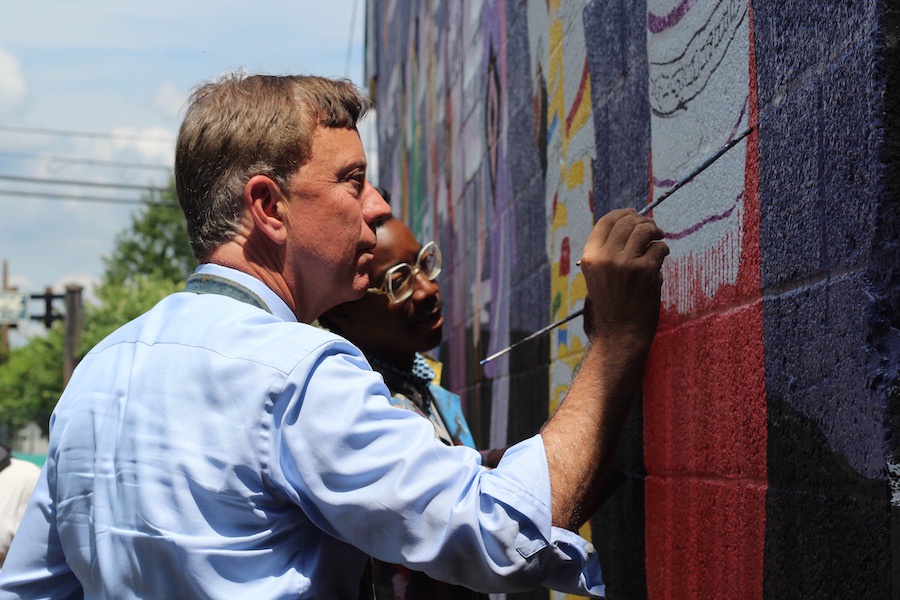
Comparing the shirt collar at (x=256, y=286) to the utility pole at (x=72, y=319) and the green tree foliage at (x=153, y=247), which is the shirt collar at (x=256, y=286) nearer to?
the utility pole at (x=72, y=319)

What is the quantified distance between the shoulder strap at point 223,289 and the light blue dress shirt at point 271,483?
68mm

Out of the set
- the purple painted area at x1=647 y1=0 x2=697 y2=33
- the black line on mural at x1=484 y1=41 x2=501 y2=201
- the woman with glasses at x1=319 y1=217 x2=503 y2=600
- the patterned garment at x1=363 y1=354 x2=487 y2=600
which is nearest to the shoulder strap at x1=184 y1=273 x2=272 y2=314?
the patterned garment at x1=363 y1=354 x2=487 y2=600

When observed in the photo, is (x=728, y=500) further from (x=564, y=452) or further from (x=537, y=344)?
(x=537, y=344)

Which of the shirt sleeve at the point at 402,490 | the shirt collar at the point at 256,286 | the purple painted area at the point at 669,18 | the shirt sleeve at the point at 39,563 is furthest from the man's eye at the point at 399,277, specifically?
the shirt sleeve at the point at 402,490

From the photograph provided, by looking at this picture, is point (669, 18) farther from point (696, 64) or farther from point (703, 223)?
point (703, 223)

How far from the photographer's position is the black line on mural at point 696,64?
2.07m

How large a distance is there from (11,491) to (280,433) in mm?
3232

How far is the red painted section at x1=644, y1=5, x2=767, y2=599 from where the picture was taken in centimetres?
195

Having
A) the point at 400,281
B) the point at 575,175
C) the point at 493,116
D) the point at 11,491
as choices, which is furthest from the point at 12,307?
the point at 575,175

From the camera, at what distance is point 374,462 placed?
1.48 m

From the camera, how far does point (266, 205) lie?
179 cm

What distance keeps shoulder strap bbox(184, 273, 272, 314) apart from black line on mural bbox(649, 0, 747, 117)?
100 centimetres

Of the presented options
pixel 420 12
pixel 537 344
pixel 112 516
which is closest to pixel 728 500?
pixel 112 516

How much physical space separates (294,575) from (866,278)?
2.92 feet
